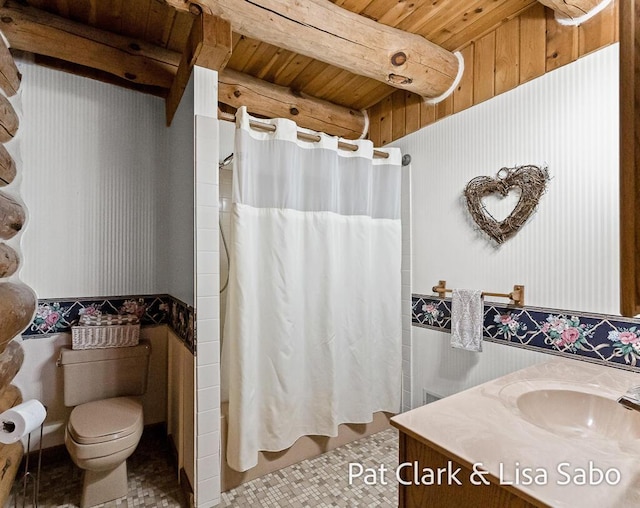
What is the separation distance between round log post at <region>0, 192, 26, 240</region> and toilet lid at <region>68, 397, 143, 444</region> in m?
1.00

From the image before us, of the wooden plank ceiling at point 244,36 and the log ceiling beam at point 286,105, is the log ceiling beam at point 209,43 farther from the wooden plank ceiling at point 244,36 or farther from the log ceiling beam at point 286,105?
the log ceiling beam at point 286,105

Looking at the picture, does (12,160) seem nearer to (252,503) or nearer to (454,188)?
(252,503)

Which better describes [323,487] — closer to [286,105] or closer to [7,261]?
[7,261]

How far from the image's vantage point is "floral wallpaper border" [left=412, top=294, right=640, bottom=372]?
4.85 ft

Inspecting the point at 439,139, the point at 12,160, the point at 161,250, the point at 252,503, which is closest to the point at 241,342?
the point at 252,503

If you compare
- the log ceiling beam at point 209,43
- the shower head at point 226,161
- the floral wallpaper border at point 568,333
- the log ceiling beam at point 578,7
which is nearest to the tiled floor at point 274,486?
the floral wallpaper border at point 568,333

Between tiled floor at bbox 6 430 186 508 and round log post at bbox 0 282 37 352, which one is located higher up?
round log post at bbox 0 282 37 352

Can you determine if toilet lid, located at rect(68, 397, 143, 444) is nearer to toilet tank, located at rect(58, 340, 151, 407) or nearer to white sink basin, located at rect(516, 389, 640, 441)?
toilet tank, located at rect(58, 340, 151, 407)

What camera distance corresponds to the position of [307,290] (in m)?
2.11

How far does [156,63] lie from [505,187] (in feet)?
7.41

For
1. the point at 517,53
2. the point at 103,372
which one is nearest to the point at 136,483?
the point at 103,372

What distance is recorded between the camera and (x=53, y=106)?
217 cm

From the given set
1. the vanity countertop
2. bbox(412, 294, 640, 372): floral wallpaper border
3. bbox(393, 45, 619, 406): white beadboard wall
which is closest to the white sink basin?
the vanity countertop

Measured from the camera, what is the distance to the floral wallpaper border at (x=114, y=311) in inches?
79.7
